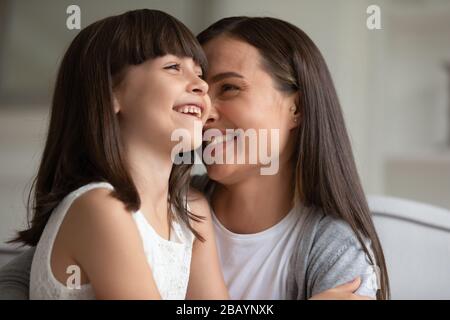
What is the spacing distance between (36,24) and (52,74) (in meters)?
0.20

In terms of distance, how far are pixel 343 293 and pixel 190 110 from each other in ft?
1.17

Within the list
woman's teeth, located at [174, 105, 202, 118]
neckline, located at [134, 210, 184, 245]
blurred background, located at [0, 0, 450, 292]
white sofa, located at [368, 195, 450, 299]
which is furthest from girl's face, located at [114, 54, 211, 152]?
blurred background, located at [0, 0, 450, 292]

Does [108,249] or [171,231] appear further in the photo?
[171,231]

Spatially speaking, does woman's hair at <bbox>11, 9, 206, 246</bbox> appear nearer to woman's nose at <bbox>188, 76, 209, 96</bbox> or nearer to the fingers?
woman's nose at <bbox>188, 76, 209, 96</bbox>

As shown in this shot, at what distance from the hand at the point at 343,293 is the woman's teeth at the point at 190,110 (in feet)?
1.07

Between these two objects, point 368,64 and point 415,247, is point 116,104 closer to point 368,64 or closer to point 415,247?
point 415,247

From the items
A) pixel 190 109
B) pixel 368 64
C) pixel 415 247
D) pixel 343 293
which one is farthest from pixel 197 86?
pixel 368 64

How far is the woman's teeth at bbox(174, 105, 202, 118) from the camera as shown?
3.11 feet

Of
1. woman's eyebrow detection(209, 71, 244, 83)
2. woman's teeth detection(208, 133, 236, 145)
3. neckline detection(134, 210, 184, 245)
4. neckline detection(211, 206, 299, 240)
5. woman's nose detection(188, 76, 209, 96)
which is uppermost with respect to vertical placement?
woman's eyebrow detection(209, 71, 244, 83)

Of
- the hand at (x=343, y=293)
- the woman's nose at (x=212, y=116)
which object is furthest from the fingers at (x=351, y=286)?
the woman's nose at (x=212, y=116)

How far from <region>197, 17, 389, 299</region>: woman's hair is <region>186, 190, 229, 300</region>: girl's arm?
19 centimetres

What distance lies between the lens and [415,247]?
1293 millimetres

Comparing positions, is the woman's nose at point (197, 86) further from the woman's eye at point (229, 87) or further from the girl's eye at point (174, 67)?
the woman's eye at point (229, 87)
